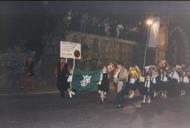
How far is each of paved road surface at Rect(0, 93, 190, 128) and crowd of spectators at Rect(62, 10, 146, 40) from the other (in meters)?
8.97

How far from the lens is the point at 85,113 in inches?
514

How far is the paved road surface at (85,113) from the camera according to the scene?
1115cm

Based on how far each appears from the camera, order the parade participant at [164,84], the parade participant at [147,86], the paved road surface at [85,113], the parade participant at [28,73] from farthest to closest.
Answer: the parade participant at [28,73], the parade participant at [164,84], the parade participant at [147,86], the paved road surface at [85,113]

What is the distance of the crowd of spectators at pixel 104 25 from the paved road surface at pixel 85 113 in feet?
29.4

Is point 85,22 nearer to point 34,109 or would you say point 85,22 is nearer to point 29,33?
point 29,33

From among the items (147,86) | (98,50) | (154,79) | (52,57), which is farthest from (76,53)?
(98,50)

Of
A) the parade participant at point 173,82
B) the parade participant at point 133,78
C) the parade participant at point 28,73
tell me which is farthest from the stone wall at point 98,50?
the parade participant at point 133,78

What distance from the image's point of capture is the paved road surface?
1115cm

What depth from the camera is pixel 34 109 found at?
13875mm

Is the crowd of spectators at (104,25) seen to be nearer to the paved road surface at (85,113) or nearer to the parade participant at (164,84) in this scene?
the parade participant at (164,84)

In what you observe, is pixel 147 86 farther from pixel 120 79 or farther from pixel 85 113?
pixel 85 113

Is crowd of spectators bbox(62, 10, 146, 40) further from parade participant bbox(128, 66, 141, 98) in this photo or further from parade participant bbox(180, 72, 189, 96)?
parade participant bbox(128, 66, 141, 98)

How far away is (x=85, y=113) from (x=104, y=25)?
1524 centimetres

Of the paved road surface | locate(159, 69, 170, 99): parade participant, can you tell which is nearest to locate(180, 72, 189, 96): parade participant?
locate(159, 69, 170, 99): parade participant
